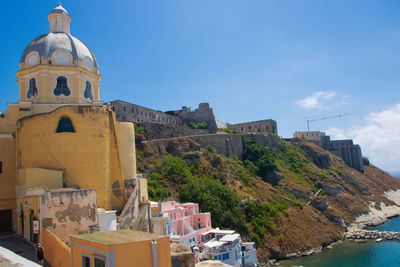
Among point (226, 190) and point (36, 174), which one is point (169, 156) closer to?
point (226, 190)

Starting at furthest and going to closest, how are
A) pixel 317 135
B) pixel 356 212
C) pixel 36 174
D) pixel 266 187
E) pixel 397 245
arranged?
pixel 317 135, pixel 356 212, pixel 266 187, pixel 397 245, pixel 36 174

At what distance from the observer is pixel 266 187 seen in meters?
50.2

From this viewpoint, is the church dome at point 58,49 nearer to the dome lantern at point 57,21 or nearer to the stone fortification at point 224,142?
the dome lantern at point 57,21

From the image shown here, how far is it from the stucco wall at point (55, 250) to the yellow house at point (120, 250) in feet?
3.15

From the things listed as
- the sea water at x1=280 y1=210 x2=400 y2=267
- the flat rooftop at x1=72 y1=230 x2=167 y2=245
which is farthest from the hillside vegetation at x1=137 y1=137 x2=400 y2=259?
the flat rooftop at x1=72 y1=230 x2=167 y2=245

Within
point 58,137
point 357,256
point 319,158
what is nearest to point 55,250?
point 58,137

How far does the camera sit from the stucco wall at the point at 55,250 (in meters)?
11.5

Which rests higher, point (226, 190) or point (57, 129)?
point (57, 129)

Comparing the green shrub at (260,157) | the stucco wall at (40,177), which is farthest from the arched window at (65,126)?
the green shrub at (260,157)

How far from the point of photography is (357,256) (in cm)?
3784

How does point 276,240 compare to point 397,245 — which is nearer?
point 276,240

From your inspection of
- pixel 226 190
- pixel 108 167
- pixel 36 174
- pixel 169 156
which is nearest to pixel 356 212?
pixel 226 190

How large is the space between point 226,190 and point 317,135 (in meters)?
63.0

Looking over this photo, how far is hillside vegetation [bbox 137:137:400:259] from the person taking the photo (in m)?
37.9
